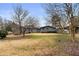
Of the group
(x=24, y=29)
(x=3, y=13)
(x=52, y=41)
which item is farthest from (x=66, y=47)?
(x=3, y=13)

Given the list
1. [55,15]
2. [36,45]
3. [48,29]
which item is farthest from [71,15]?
[36,45]

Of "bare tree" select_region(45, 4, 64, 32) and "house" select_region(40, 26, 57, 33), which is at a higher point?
"bare tree" select_region(45, 4, 64, 32)

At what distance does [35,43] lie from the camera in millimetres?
3393

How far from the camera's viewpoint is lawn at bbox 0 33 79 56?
338 centimetres

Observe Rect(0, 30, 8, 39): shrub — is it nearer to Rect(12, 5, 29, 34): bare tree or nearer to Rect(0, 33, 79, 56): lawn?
Rect(0, 33, 79, 56): lawn

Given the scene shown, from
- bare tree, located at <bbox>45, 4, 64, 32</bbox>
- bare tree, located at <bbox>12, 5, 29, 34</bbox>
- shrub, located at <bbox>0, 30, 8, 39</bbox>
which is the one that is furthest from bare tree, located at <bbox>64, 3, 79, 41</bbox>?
shrub, located at <bbox>0, 30, 8, 39</bbox>

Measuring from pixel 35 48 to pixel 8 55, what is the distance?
0.29 metres

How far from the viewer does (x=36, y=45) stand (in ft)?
11.1

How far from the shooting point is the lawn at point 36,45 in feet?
11.1

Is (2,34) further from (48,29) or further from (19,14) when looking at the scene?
(48,29)

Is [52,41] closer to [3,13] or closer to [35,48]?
[35,48]

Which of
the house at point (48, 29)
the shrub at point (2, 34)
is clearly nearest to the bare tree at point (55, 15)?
the house at point (48, 29)

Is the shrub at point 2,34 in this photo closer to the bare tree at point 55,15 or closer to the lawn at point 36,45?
the lawn at point 36,45

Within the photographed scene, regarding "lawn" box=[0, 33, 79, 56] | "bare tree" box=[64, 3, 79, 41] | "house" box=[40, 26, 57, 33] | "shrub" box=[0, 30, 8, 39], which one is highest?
"bare tree" box=[64, 3, 79, 41]
